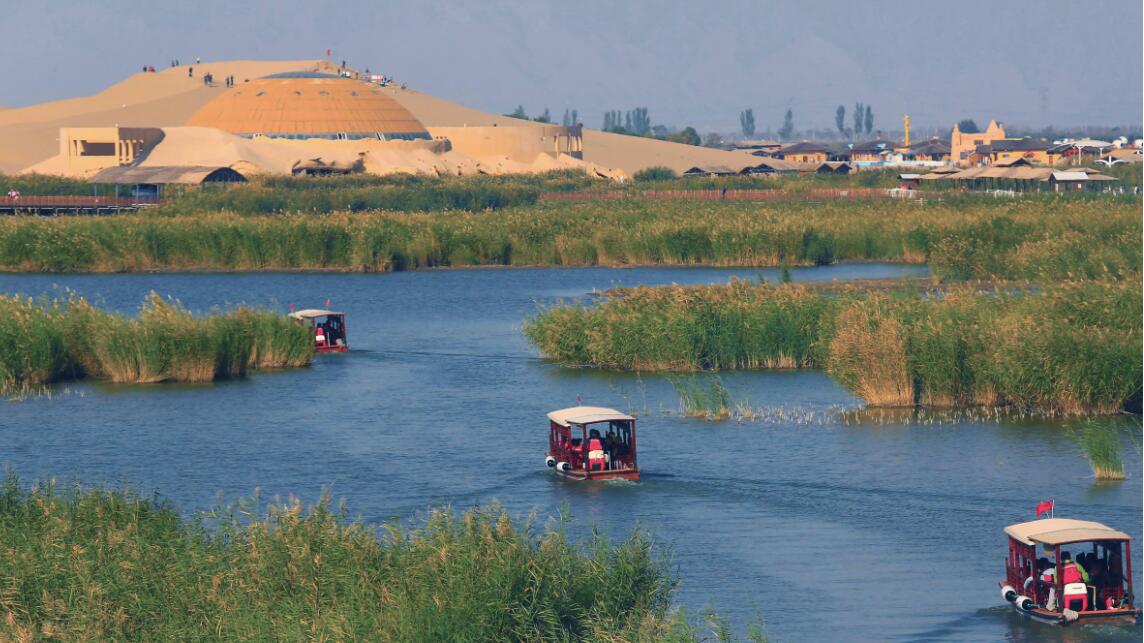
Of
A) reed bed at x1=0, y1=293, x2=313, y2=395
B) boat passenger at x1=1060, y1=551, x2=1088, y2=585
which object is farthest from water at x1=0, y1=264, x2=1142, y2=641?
reed bed at x1=0, y1=293, x2=313, y2=395

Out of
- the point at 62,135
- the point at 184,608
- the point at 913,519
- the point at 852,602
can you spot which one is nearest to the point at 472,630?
the point at 184,608

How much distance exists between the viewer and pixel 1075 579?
2434cm

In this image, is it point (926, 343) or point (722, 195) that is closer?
point (926, 343)

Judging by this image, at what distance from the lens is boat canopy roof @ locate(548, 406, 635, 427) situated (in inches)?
1324

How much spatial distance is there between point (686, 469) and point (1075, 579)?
1184cm

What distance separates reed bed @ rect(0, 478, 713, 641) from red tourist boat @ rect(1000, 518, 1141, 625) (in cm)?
539

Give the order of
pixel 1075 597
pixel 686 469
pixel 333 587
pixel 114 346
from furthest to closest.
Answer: pixel 114 346, pixel 686 469, pixel 1075 597, pixel 333 587

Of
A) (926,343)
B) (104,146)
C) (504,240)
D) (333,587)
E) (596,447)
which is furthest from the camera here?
(104,146)

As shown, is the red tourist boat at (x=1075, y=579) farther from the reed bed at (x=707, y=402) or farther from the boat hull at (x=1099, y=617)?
the reed bed at (x=707, y=402)

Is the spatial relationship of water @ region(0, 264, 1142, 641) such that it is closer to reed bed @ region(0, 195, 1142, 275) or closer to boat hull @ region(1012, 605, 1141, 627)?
boat hull @ region(1012, 605, 1141, 627)

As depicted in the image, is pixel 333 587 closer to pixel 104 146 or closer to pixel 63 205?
pixel 63 205

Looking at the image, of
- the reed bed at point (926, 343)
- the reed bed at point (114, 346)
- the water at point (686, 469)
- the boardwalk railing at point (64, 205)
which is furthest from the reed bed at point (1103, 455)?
the boardwalk railing at point (64, 205)

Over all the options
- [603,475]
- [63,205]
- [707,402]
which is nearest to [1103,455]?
[603,475]

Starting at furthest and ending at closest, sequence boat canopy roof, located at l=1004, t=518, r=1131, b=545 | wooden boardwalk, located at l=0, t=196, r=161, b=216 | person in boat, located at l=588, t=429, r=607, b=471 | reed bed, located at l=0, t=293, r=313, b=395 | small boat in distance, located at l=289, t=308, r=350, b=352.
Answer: wooden boardwalk, located at l=0, t=196, r=161, b=216, small boat in distance, located at l=289, t=308, r=350, b=352, reed bed, located at l=0, t=293, r=313, b=395, person in boat, located at l=588, t=429, r=607, b=471, boat canopy roof, located at l=1004, t=518, r=1131, b=545
